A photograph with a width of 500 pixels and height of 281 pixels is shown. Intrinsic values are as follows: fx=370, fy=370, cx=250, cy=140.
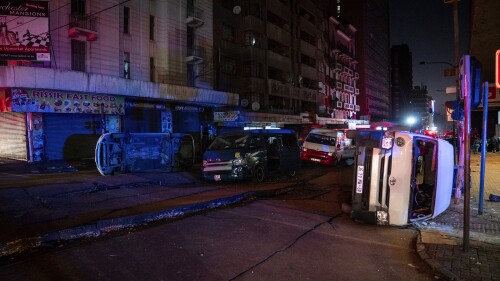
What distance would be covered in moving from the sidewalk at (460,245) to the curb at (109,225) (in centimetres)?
477

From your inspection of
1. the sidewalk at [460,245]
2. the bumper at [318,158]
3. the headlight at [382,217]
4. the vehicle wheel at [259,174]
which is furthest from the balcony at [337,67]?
the headlight at [382,217]

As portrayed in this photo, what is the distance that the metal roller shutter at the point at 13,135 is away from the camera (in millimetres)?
19234

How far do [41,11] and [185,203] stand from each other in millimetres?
15335

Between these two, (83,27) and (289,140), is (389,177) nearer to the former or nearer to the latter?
(289,140)

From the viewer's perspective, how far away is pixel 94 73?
2062 centimetres

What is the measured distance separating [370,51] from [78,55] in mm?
77543

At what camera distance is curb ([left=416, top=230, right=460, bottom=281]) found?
488cm

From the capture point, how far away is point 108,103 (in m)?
22.3

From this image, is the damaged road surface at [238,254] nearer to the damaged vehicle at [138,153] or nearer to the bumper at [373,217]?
the bumper at [373,217]

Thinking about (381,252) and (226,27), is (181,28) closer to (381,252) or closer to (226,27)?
(226,27)

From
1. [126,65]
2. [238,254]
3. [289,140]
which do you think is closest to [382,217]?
[238,254]

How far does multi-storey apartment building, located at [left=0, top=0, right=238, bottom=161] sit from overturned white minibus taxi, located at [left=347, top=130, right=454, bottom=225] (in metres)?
15.1

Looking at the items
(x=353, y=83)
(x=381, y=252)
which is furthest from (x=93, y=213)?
(x=353, y=83)

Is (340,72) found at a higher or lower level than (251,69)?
higher
